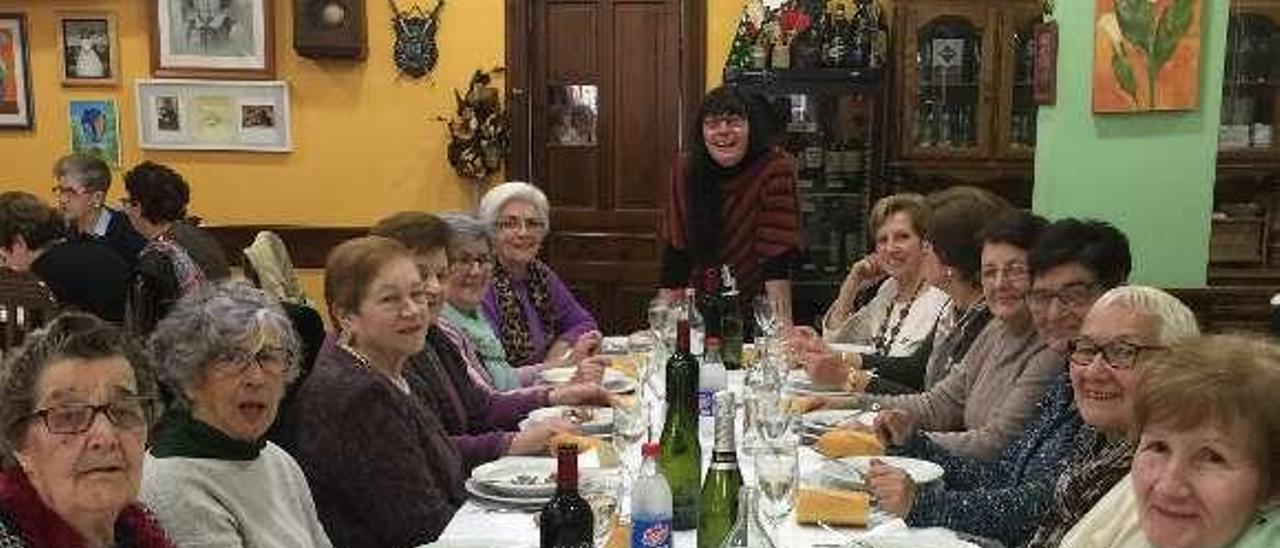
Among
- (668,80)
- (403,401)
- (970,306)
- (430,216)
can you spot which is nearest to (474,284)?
(430,216)

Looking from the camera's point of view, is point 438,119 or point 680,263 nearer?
point 680,263

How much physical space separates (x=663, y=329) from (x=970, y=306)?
823 mm

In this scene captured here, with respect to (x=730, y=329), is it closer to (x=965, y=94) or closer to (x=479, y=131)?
(x=965, y=94)

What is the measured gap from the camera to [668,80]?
19.9 feet

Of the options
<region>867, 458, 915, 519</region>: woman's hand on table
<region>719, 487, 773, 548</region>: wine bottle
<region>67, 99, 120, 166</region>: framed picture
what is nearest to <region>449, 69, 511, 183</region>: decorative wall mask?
<region>67, 99, 120, 166</region>: framed picture

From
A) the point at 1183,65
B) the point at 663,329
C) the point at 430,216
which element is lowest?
the point at 663,329

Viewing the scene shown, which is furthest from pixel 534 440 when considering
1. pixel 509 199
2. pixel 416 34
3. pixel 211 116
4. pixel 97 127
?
pixel 97 127

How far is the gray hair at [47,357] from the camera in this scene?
156 centimetres

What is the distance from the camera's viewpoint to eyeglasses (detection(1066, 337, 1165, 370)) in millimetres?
1896

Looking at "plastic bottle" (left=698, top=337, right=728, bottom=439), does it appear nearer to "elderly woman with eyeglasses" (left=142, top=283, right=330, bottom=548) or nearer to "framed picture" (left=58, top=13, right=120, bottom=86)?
"elderly woman with eyeglasses" (left=142, top=283, right=330, bottom=548)

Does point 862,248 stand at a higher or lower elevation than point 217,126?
lower

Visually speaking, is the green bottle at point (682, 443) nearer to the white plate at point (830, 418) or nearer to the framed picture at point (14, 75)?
the white plate at point (830, 418)

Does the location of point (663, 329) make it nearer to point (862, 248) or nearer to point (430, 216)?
point (430, 216)

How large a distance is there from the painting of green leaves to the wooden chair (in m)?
3.50
